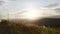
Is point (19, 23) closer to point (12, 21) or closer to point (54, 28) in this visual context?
point (12, 21)

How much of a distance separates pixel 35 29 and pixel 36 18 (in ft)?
1.07

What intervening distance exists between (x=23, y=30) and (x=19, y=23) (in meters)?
0.23

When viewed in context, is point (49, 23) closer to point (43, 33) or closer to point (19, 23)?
point (43, 33)

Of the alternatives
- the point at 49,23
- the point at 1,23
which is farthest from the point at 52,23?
the point at 1,23

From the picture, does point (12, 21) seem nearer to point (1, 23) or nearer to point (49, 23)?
point (1, 23)

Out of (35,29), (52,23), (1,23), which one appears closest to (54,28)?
(52,23)

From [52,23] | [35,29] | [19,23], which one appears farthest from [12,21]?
[52,23]

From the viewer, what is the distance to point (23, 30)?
635 cm

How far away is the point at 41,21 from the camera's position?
6.52 m

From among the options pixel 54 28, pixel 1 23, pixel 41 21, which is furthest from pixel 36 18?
pixel 1 23

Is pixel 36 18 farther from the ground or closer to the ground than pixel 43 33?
farther from the ground

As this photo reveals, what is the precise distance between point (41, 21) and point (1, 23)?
1158 mm

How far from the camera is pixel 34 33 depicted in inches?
251

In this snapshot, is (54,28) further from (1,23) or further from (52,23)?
(1,23)
